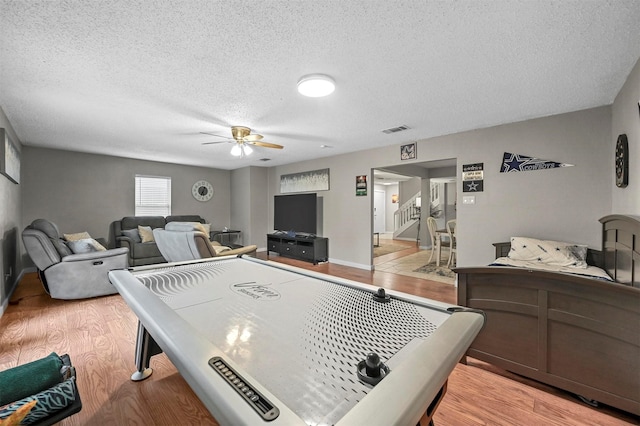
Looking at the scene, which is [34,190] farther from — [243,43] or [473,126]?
[473,126]

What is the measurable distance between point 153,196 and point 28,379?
6.49 metres

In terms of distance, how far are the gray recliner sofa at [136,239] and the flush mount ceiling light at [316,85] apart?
4.54m

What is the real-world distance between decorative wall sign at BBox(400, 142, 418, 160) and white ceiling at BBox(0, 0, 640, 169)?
0.92 m

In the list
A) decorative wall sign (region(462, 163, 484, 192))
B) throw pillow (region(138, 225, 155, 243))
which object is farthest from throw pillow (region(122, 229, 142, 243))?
decorative wall sign (region(462, 163, 484, 192))

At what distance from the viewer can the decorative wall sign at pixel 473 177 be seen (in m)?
3.85

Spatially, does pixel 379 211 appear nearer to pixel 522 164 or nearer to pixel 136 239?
pixel 522 164

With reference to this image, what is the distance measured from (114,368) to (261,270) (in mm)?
1338

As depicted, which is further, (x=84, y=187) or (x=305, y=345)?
(x=84, y=187)

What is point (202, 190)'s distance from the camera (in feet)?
24.1

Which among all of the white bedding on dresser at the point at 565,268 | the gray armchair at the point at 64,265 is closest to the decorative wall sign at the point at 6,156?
the gray armchair at the point at 64,265

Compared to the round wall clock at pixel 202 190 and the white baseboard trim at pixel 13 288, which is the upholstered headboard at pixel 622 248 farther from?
the round wall clock at pixel 202 190

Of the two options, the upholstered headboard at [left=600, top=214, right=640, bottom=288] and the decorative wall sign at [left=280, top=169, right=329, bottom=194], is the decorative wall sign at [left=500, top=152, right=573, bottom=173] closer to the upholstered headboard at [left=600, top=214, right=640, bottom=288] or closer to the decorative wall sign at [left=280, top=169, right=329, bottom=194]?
the upholstered headboard at [left=600, top=214, right=640, bottom=288]

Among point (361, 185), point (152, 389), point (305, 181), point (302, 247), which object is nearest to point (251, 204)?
point (305, 181)

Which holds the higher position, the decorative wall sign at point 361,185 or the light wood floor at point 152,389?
the decorative wall sign at point 361,185
